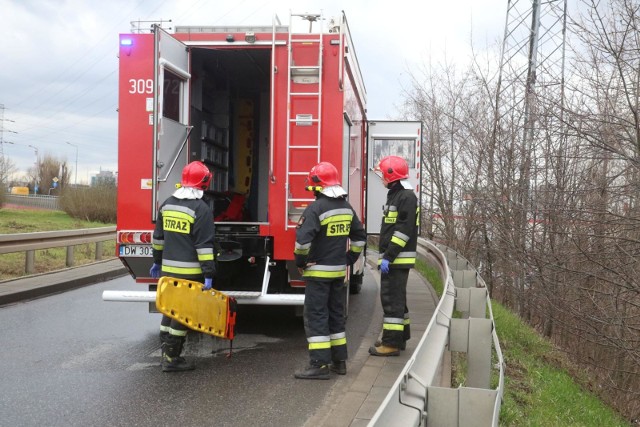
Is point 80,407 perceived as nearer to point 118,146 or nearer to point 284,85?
point 118,146

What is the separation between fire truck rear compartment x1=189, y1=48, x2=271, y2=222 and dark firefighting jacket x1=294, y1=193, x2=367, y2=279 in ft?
8.29

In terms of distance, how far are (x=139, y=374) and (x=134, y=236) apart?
1.52 meters

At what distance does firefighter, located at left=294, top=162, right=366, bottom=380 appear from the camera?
529 cm

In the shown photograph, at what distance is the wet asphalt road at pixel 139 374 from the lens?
434 centimetres

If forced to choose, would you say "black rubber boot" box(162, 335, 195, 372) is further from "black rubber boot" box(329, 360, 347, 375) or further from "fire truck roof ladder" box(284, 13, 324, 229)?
"fire truck roof ladder" box(284, 13, 324, 229)

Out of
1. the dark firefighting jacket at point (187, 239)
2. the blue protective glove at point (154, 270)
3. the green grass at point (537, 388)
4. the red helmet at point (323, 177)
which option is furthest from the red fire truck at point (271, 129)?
the green grass at point (537, 388)

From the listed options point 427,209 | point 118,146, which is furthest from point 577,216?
point 427,209

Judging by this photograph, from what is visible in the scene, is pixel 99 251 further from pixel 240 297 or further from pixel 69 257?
pixel 240 297

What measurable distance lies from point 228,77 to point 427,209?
28.4ft

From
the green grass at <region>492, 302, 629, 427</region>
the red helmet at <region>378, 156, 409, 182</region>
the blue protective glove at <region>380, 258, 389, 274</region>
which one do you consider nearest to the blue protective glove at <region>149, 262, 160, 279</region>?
the blue protective glove at <region>380, 258, 389, 274</region>

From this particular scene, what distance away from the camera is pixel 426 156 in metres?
16.1

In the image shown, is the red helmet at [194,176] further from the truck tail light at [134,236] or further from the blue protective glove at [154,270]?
the truck tail light at [134,236]

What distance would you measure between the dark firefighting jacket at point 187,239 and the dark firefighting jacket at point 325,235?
2.62ft

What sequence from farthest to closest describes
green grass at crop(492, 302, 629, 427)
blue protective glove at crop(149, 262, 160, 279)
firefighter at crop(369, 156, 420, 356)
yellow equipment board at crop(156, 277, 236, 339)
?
1. firefighter at crop(369, 156, 420, 356)
2. blue protective glove at crop(149, 262, 160, 279)
3. yellow equipment board at crop(156, 277, 236, 339)
4. green grass at crop(492, 302, 629, 427)
